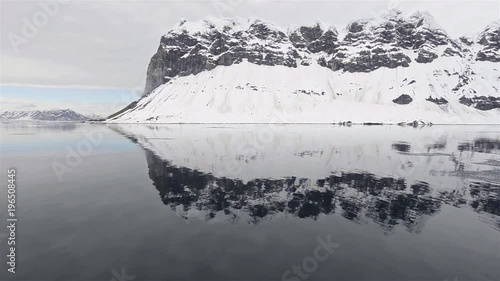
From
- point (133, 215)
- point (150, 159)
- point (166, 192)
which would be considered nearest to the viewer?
point (133, 215)

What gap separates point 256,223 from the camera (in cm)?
2514

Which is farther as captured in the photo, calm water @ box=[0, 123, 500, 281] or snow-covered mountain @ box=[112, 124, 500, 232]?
snow-covered mountain @ box=[112, 124, 500, 232]

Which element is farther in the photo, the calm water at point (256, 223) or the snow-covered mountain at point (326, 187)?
the snow-covered mountain at point (326, 187)

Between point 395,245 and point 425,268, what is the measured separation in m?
3.04

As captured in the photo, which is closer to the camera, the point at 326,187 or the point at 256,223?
the point at 256,223

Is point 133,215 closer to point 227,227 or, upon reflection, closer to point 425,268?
point 227,227

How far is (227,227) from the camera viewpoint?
24141 millimetres

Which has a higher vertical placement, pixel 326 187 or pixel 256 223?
pixel 326 187

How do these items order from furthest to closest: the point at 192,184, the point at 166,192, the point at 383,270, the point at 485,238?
1. the point at 192,184
2. the point at 166,192
3. the point at 485,238
4. the point at 383,270

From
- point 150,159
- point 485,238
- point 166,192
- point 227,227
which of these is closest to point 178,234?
point 227,227

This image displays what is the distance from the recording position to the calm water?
1780cm

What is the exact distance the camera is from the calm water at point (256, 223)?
17797 millimetres

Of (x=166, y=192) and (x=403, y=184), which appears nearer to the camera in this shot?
(x=166, y=192)

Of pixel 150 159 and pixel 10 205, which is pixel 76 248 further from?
pixel 150 159
